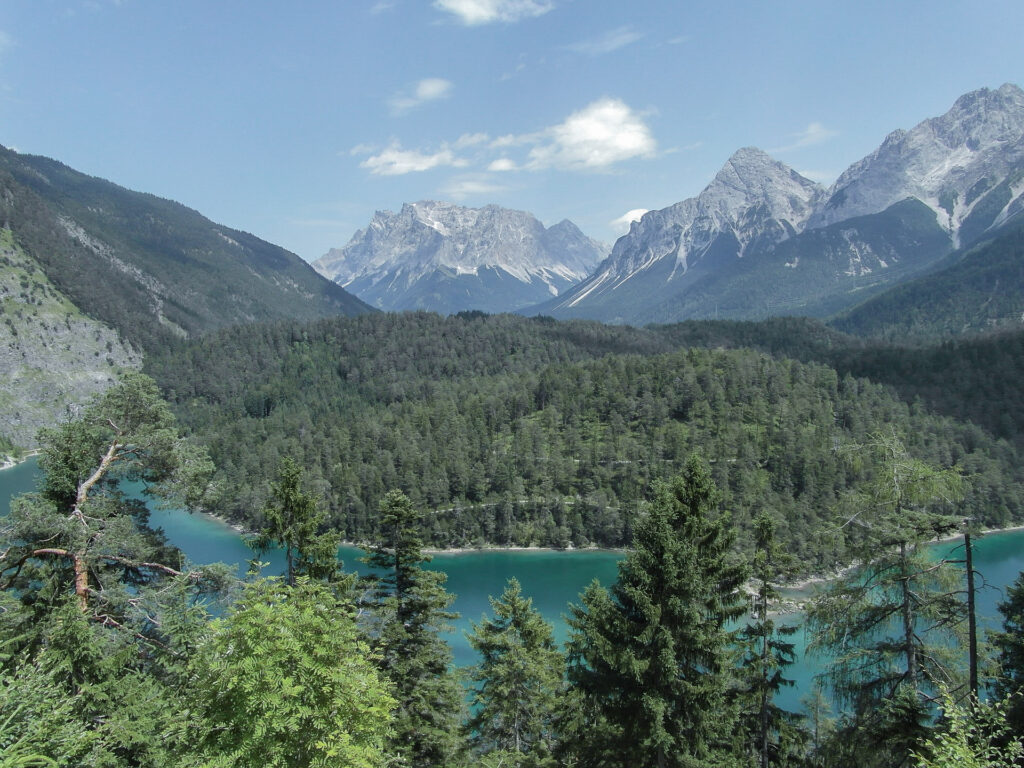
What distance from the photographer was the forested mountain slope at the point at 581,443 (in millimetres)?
84312

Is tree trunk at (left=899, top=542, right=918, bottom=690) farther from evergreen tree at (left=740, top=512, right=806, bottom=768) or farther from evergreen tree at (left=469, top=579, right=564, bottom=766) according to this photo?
evergreen tree at (left=469, top=579, right=564, bottom=766)

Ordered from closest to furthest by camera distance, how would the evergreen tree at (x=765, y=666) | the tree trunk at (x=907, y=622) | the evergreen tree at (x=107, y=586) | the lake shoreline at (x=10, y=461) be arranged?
the evergreen tree at (x=107, y=586)
the tree trunk at (x=907, y=622)
the evergreen tree at (x=765, y=666)
the lake shoreline at (x=10, y=461)

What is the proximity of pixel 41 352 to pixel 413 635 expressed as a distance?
17314 cm

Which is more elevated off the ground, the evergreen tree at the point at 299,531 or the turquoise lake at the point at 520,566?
the evergreen tree at the point at 299,531

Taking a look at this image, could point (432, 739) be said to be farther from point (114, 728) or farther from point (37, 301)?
point (37, 301)

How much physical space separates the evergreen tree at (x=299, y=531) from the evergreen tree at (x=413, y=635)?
1670 mm

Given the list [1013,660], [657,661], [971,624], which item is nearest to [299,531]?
[657,661]

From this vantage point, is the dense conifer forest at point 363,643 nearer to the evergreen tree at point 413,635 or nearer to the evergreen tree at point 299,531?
the evergreen tree at point 299,531

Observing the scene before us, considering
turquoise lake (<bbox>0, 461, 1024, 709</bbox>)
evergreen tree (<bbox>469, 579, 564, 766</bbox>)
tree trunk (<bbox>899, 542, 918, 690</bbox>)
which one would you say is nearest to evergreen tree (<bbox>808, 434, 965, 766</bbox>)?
tree trunk (<bbox>899, 542, 918, 690</bbox>)

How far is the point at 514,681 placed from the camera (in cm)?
1986

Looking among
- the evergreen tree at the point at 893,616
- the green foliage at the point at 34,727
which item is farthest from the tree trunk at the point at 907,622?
the green foliage at the point at 34,727

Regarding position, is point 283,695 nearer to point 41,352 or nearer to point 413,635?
point 413,635

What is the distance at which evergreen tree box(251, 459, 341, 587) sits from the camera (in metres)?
17.8

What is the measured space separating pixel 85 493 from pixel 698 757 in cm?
1501
